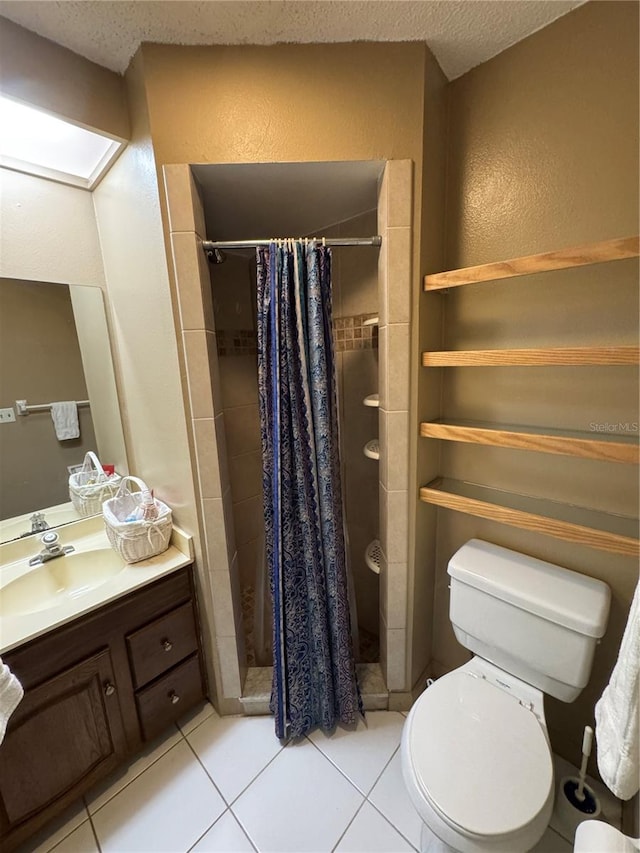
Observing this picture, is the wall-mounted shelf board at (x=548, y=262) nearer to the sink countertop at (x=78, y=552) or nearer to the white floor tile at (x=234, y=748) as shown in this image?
the sink countertop at (x=78, y=552)

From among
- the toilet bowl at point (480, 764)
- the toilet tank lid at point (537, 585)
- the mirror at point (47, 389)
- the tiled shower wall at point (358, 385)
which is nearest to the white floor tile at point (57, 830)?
the mirror at point (47, 389)

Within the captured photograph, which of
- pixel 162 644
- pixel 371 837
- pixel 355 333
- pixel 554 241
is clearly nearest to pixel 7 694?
pixel 162 644

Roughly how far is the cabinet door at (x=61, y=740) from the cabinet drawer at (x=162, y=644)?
0.09 meters

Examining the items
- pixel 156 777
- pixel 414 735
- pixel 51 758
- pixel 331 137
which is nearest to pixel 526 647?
pixel 414 735

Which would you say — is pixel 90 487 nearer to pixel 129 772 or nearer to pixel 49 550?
pixel 49 550

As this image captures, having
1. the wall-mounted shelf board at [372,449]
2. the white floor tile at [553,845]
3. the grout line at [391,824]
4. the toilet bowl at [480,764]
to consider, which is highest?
the wall-mounted shelf board at [372,449]

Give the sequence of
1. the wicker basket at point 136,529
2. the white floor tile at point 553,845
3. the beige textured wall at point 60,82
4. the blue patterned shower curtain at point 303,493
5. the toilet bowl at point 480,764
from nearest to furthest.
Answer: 1. the toilet bowl at point 480,764
2. the beige textured wall at point 60,82
3. the white floor tile at point 553,845
4. the blue patterned shower curtain at point 303,493
5. the wicker basket at point 136,529

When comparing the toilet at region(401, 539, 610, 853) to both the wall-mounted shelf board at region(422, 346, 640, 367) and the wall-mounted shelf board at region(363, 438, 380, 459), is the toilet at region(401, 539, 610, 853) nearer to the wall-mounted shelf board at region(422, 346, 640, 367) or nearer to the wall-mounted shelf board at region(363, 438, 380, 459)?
the wall-mounted shelf board at region(363, 438, 380, 459)

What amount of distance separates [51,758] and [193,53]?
218 cm

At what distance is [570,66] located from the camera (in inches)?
36.2

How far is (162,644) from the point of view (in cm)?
129

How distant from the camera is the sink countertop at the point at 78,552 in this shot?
38.9 inches

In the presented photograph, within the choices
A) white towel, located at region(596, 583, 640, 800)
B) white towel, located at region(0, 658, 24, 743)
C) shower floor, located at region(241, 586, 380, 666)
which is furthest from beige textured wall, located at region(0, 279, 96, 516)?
white towel, located at region(596, 583, 640, 800)

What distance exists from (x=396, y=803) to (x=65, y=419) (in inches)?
75.2
